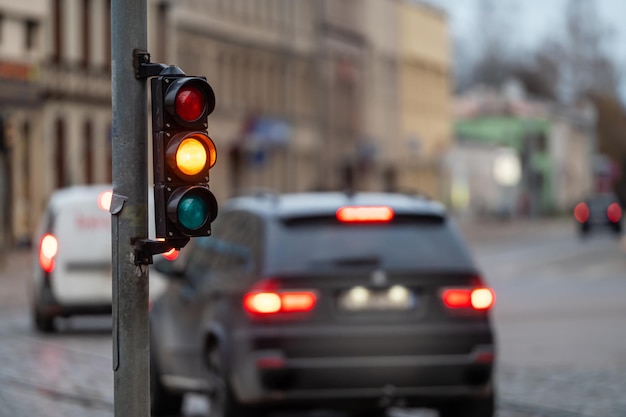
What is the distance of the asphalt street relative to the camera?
14.6 metres

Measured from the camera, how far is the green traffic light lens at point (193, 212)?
283 inches

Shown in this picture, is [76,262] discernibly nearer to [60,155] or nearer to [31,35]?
[31,35]

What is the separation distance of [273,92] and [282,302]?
6659 centimetres

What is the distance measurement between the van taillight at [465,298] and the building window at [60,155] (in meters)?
45.7

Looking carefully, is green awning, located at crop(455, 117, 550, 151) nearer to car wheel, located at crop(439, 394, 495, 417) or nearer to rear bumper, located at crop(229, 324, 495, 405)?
car wheel, located at crop(439, 394, 495, 417)

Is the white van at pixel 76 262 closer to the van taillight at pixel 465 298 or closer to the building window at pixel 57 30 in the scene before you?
the van taillight at pixel 465 298

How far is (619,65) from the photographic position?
6432 inches

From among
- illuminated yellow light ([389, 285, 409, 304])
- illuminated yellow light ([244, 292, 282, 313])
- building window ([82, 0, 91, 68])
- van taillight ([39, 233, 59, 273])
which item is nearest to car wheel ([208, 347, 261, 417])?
illuminated yellow light ([244, 292, 282, 313])

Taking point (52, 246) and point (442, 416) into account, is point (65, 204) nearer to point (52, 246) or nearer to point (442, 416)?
point (52, 246)

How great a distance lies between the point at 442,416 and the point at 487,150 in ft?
357

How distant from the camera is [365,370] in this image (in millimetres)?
11758

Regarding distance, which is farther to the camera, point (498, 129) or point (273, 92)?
point (498, 129)

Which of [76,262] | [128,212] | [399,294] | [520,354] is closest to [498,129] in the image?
[76,262]

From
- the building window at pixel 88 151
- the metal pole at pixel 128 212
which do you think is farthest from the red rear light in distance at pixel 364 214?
the building window at pixel 88 151
